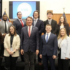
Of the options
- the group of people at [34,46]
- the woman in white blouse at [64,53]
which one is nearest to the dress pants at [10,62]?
the group of people at [34,46]

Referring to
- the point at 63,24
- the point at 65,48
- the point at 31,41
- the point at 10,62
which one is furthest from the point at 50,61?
the point at 63,24

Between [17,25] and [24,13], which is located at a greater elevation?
[24,13]

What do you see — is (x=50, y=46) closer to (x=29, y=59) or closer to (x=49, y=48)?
(x=49, y=48)

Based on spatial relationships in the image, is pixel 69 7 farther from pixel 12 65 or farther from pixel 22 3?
pixel 12 65

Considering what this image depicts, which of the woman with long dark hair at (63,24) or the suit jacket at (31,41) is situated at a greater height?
the woman with long dark hair at (63,24)

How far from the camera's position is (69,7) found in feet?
22.5

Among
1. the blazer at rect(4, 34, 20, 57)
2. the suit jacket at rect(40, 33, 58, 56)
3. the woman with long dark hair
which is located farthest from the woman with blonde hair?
the woman with long dark hair

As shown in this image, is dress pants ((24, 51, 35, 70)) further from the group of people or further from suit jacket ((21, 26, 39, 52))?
suit jacket ((21, 26, 39, 52))

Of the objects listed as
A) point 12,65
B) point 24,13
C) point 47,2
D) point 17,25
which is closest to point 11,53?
point 12,65

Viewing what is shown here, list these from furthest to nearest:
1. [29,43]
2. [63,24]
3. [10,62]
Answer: [63,24] < [10,62] < [29,43]

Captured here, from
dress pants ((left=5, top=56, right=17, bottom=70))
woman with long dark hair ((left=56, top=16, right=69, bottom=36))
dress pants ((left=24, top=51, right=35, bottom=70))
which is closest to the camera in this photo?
dress pants ((left=24, top=51, right=35, bottom=70))

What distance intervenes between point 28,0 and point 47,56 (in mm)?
4697

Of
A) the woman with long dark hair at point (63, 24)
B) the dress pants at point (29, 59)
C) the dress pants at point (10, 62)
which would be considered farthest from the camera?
the woman with long dark hair at point (63, 24)

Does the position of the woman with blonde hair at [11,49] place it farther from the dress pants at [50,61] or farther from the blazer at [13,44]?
the dress pants at [50,61]
